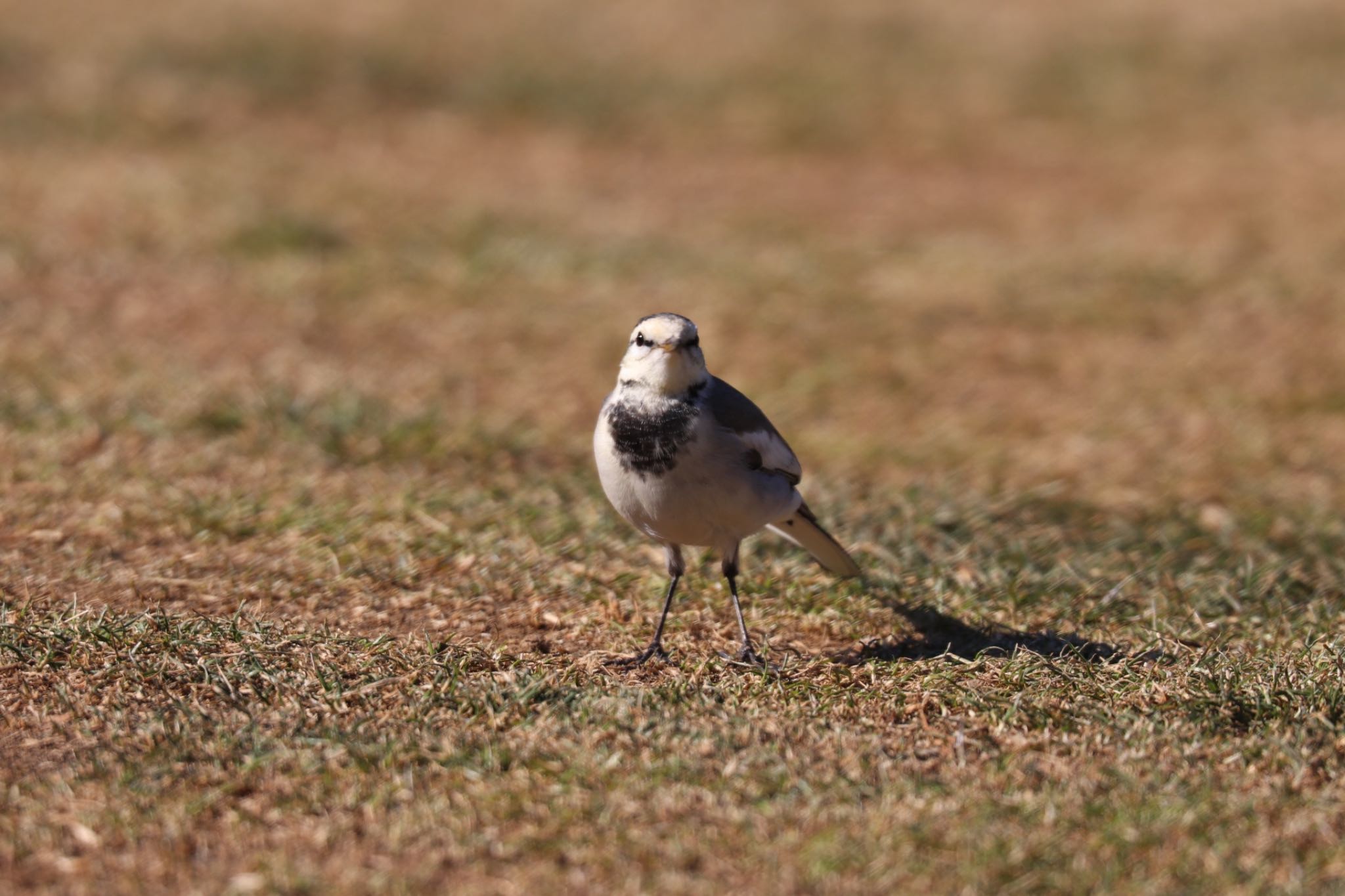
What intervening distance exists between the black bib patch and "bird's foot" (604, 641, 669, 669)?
2.28ft

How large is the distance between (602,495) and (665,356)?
2364 millimetres

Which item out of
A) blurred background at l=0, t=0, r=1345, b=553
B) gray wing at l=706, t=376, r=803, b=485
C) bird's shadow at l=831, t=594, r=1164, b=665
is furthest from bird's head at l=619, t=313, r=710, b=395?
blurred background at l=0, t=0, r=1345, b=553

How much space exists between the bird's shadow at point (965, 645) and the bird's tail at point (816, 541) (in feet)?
0.83

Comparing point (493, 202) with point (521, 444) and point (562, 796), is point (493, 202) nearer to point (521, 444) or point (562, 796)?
point (521, 444)

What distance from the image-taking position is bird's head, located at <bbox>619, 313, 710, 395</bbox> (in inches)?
198

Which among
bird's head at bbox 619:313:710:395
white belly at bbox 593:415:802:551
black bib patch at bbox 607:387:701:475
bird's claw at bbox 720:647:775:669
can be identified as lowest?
bird's claw at bbox 720:647:775:669

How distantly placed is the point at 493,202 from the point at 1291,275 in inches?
291

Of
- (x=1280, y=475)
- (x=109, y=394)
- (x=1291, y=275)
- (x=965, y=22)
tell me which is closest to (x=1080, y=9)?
(x=965, y=22)

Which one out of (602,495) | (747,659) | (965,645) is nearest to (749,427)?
(747,659)

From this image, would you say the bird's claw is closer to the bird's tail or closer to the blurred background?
the bird's tail

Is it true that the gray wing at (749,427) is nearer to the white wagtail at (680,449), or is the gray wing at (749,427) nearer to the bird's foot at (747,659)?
the white wagtail at (680,449)

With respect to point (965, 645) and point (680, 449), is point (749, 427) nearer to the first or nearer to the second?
point (680, 449)

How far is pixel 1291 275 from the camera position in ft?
41.1

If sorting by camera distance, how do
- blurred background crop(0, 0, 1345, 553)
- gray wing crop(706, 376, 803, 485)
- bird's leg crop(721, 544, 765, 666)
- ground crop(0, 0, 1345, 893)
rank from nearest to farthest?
ground crop(0, 0, 1345, 893), gray wing crop(706, 376, 803, 485), bird's leg crop(721, 544, 765, 666), blurred background crop(0, 0, 1345, 553)
